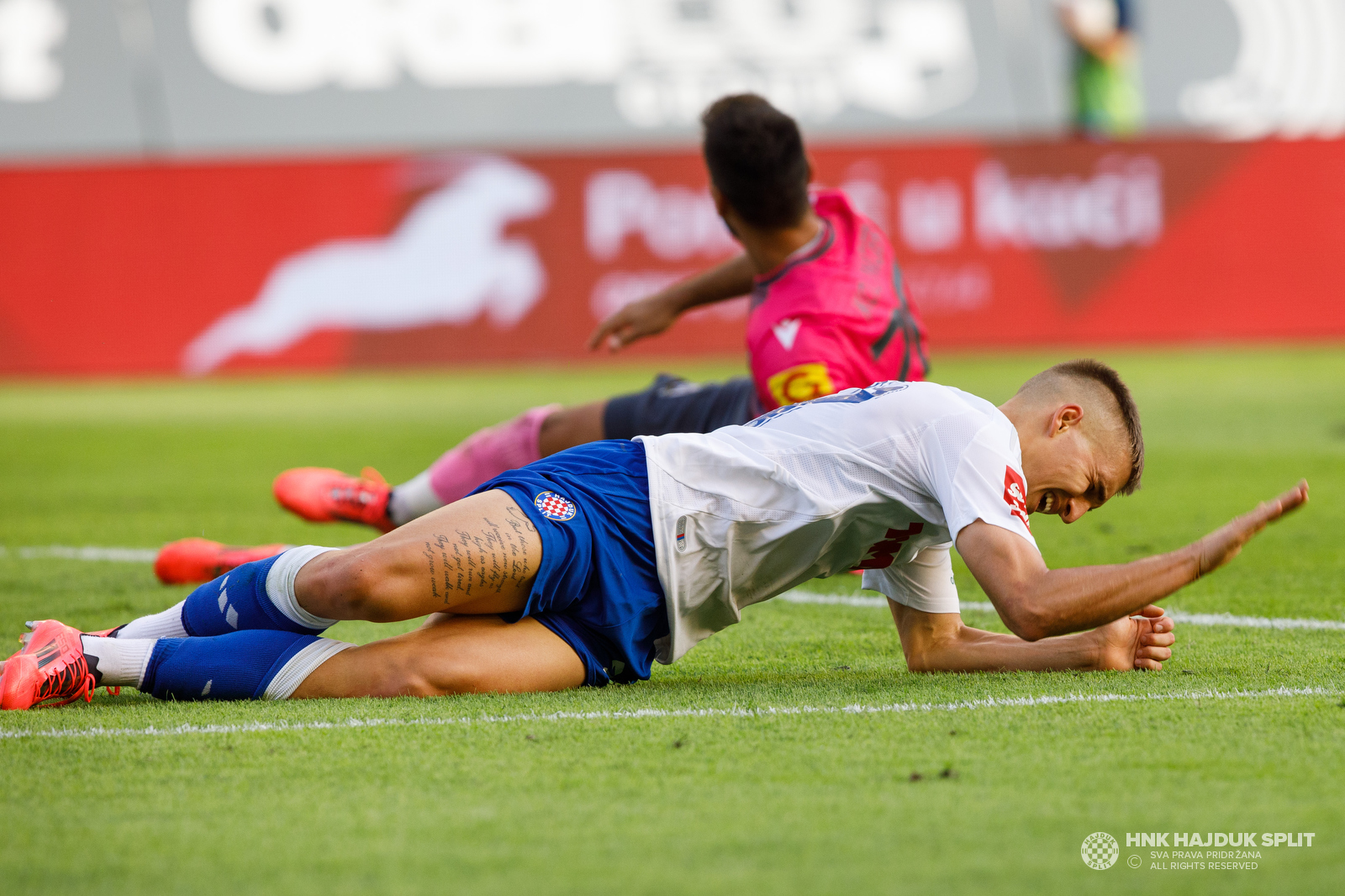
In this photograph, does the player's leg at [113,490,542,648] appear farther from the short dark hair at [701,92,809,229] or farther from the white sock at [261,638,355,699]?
the short dark hair at [701,92,809,229]

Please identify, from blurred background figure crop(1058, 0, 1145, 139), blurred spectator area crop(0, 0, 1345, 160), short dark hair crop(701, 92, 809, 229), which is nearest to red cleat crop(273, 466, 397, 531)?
short dark hair crop(701, 92, 809, 229)

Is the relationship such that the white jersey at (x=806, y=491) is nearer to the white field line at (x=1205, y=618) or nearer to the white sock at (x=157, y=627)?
the white field line at (x=1205, y=618)

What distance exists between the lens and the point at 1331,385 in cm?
1173

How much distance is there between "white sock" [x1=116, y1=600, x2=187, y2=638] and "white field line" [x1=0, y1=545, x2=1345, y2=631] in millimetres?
1984

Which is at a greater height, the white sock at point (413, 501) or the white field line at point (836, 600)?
the white sock at point (413, 501)

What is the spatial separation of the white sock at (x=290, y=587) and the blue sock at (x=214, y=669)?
8 cm

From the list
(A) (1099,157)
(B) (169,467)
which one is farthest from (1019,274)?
(B) (169,467)

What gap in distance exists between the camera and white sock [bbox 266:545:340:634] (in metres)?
3.42

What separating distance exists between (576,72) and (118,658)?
20872 millimetres

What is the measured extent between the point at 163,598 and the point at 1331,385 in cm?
947

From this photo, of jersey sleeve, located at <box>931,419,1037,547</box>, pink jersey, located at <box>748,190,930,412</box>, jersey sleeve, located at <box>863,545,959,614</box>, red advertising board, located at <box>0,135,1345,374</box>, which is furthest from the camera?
red advertising board, located at <box>0,135,1345,374</box>

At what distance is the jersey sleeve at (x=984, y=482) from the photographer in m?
3.10

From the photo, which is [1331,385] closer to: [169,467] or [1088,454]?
[169,467]

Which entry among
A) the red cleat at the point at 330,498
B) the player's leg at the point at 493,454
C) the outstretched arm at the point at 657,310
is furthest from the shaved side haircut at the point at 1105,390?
the red cleat at the point at 330,498
